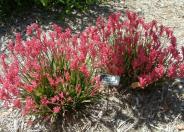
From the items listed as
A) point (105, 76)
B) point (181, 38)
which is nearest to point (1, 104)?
point (105, 76)

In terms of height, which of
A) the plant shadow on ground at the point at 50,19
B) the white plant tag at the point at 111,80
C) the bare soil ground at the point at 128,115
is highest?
the white plant tag at the point at 111,80

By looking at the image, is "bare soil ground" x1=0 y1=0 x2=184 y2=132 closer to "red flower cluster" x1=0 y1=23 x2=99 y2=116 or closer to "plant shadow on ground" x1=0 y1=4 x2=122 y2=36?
"red flower cluster" x1=0 y1=23 x2=99 y2=116

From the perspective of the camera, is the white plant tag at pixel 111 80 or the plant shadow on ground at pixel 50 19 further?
the plant shadow on ground at pixel 50 19

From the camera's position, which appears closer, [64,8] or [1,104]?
[1,104]

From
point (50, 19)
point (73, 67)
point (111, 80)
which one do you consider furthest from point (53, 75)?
point (50, 19)

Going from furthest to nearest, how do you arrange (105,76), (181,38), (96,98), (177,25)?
(177,25)
(181,38)
(96,98)
(105,76)

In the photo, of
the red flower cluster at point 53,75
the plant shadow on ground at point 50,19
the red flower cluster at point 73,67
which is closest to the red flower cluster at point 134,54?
the red flower cluster at point 73,67

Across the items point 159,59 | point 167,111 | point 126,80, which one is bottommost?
point 167,111

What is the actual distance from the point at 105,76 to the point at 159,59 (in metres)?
0.56

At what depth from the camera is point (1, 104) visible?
4.09 m

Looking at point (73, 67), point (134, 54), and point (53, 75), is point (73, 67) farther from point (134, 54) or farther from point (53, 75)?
point (134, 54)

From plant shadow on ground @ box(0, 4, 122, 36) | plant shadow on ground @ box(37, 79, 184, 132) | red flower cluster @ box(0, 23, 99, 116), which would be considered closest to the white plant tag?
red flower cluster @ box(0, 23, 99, 116)

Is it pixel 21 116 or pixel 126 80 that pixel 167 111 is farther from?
pixel 21 116

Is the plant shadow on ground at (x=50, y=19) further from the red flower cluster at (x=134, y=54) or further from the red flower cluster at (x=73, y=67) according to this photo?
the red flower cluster at (x=73, y=67)
